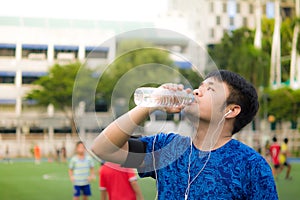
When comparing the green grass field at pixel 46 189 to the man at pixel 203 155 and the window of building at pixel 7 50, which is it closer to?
the man at pixel 203 155

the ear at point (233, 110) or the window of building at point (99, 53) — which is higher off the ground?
the window of building at point (99, 53)

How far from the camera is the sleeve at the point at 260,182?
234cm

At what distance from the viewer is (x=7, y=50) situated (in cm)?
5466

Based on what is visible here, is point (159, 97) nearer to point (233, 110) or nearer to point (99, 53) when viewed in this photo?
point (99, 53)

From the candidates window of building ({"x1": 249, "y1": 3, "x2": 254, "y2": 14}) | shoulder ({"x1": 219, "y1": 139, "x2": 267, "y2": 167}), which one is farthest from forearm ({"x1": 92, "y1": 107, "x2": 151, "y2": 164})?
window of building ({"x1": 249, "y1": 3, "x2": 254, "y2": 14})

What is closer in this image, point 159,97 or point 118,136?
point 159,97

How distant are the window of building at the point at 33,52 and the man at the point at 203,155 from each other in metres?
52.9

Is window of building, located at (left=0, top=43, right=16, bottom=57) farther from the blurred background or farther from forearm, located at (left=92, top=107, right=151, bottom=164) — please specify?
forearm, located at (left=92, top=107, right=151, bottom=164)

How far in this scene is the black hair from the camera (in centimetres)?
249

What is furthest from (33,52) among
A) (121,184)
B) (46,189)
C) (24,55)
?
(121,184)

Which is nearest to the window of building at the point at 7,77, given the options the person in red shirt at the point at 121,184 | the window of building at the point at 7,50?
the window of building at the point at 7,50

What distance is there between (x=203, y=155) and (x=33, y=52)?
182 ft

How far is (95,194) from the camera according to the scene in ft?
45.0

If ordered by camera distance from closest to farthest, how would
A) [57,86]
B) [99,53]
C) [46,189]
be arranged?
[99,53] < [46,189] < [57,86]
